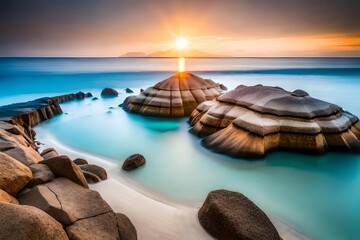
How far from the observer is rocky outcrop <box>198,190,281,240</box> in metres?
5.03

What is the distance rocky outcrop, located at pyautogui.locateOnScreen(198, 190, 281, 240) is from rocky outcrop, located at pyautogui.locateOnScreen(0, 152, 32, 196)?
3.85m

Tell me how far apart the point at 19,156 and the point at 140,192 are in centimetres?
353

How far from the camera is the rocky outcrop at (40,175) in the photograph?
5.01m

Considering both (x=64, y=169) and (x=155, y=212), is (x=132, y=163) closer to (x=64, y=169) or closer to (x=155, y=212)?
(x=155, y=212)

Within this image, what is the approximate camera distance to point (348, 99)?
85.6 feet

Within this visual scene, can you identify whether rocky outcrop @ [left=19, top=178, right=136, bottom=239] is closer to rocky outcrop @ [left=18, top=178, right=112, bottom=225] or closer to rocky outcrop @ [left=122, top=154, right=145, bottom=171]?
rocky outcrop @ [left=18, top=178, right=112, bottom=225]

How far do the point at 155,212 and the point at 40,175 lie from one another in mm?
2886

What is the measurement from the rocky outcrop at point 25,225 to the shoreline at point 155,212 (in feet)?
7.67

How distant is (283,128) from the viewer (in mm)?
11070

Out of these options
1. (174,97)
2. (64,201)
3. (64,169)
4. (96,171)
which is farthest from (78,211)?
(174,97)

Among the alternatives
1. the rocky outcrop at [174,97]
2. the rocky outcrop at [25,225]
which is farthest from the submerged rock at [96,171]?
the rocky outcrop at [174,97]

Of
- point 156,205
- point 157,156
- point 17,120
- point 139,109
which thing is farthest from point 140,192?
point 139,109

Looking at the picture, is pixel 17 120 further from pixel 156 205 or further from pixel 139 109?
pixel 156 205

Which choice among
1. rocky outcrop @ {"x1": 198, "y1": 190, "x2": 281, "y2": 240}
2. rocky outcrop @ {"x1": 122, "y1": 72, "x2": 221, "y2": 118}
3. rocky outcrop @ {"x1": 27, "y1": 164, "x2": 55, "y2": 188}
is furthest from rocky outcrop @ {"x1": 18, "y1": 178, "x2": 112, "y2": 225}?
rocky outcrop @ {"x1": 122, "y1": 72, "x2": 221, "y2": 118}
